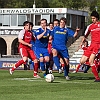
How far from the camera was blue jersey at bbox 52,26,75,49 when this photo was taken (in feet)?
55.4

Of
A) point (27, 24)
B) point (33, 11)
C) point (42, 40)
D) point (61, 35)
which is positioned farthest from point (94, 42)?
point (33, 11)

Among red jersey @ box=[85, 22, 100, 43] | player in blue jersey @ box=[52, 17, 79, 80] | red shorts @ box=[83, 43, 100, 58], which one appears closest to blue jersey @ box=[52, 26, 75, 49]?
player in blue jersey @ box=[52, 17, 79, 80]

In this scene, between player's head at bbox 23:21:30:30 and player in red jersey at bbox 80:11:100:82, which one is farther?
player's head at bbox 23:21:30:30

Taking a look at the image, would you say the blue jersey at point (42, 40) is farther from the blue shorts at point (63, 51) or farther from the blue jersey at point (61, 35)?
the blue shorts at point (63, 51)

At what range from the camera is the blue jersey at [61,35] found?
1689 centimetres

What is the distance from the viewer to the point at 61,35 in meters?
17.0

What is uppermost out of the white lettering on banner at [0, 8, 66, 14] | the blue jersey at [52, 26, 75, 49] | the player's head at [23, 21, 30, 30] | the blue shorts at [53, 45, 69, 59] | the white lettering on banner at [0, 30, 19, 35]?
the white lettering on banner at [0, 8, 66, 14]

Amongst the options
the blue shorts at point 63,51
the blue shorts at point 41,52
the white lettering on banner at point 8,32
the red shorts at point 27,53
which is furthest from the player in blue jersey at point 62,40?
the white lettering on banner at point 8,32

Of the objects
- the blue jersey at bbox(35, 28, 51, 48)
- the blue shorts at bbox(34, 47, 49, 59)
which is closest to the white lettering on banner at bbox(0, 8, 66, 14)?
the blue shorts at bbox(34, 47, 49, 59)

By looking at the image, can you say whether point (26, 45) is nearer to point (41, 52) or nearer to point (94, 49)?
point (41, 52)

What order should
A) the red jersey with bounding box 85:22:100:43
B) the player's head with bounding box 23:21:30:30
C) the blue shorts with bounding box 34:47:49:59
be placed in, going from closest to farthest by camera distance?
1. the red jersey with bounding box 85:22:100:43
2. the player's head with bounding box 23:21:30:30
3. the blue shorts with bounding box 34:47:49:59

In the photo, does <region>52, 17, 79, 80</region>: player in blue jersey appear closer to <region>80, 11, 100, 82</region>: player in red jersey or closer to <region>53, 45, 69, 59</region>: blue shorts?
<region>53, 45, 69, 59</region>: blue shorts

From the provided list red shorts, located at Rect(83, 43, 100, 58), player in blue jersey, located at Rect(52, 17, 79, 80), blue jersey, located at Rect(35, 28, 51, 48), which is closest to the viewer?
red shorts, located at Rect(83, 43, 100, 58)

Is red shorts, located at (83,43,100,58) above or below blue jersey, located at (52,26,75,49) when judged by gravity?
below
